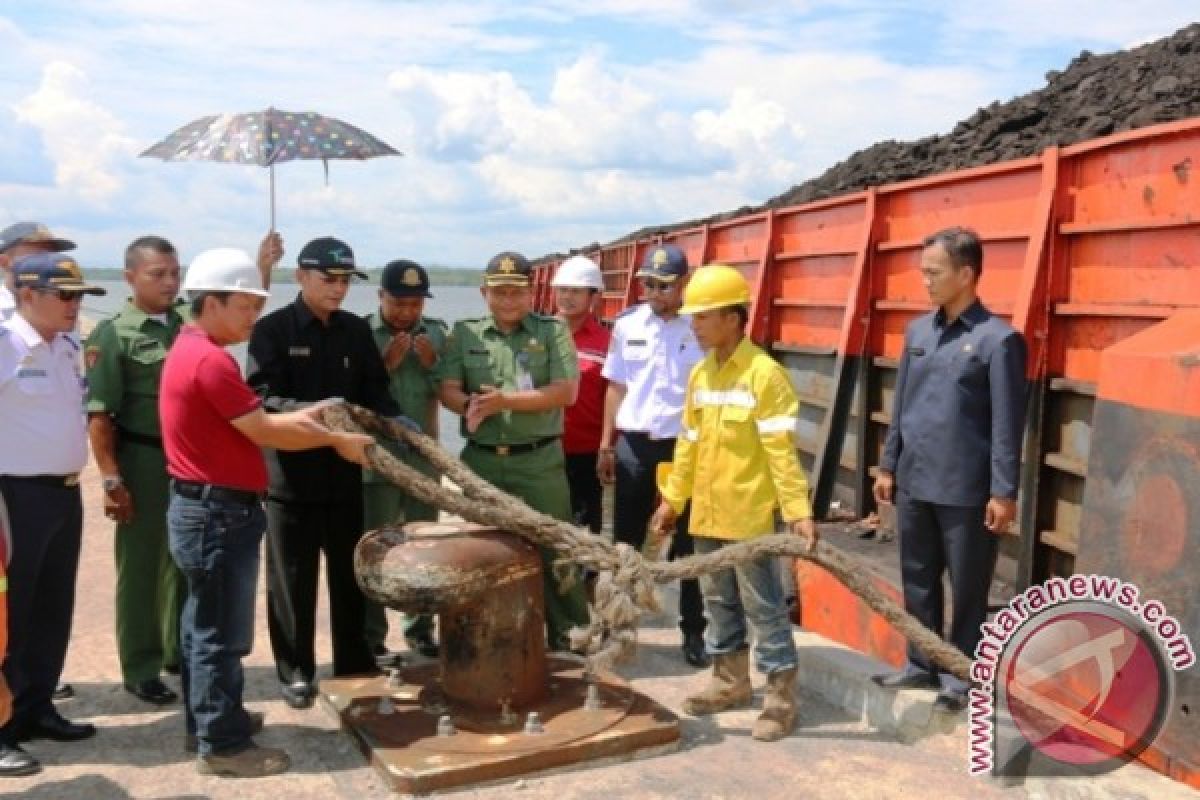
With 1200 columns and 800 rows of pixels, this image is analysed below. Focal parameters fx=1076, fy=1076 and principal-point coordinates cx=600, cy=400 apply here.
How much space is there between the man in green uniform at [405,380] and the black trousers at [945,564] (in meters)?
2.24

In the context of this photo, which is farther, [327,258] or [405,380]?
[405,380]

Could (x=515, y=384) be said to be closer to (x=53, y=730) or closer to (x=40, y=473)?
(x=40, y=473)

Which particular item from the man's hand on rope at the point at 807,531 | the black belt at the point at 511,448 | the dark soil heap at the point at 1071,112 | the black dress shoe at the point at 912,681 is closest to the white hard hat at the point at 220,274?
the black belt at the point at 511,448

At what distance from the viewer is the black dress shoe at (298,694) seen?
4.57 meters

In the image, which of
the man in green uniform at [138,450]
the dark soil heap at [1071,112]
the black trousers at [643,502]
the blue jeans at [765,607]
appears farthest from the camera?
the dark soil heap at [1071,112]

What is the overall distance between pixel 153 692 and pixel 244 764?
3.30 ft

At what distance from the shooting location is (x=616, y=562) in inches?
161

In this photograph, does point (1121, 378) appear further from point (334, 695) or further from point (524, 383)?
point (334, 695)

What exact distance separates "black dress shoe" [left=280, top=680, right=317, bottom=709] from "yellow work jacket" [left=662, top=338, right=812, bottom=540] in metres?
1.79

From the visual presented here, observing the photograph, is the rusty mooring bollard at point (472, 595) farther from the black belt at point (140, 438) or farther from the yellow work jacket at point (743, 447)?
the black belt at point (140, 438)

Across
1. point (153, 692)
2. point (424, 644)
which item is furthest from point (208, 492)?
point (424, 644)

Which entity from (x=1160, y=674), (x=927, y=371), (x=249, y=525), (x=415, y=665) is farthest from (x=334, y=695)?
(x=1160, y=674)

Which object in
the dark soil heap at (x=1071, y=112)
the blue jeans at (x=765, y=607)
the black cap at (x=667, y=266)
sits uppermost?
the dark soil heap at (x=1071, y=112)

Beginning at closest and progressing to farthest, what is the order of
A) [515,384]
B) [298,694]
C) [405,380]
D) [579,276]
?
[298,694] → [515,384] → [405,380] → [579,276]
